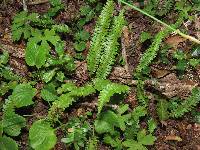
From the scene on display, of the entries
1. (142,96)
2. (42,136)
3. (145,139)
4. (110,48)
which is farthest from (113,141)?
(110,48)

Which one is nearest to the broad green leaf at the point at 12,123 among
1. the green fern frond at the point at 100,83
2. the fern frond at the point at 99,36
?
the green fern frond at the point at 100,83

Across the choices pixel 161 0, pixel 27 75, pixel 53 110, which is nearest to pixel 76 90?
pixel 53 110

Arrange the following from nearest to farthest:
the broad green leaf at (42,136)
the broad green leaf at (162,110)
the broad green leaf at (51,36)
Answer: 1. the broad green leaf at (42,136)
2. the broad green leaf at (162,110)
3. the broad green leaf at (51,36)

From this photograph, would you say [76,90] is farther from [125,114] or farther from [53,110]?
[125,114]

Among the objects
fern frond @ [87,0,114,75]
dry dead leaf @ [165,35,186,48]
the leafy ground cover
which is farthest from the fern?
dry dead leaf @ [165,35,186,48]

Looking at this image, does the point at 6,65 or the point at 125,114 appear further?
the point at 6,65

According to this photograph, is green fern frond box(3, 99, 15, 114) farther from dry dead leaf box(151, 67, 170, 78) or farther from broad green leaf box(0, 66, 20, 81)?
dry dead leaf box(151, 67, 170, 78)

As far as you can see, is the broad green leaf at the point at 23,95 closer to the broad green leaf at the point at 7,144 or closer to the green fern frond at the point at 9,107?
the green fern frond at the point at 9,107
